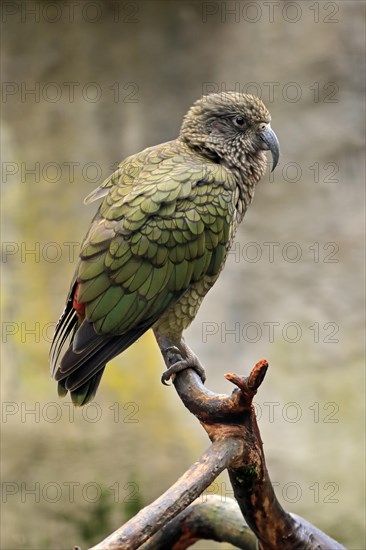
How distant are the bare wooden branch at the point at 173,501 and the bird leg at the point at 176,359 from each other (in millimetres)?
470

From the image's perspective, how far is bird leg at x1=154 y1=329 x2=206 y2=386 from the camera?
3197mm

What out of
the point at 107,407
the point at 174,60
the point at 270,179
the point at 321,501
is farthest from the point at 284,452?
the point at 174,60

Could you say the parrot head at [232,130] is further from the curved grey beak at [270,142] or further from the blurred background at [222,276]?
the blurred background at [222,276]

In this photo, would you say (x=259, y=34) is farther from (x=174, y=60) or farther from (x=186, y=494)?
(x=186, y=494)

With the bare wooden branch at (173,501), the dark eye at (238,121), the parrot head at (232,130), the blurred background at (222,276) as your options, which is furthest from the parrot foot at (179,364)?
the blurred background at (222,276)

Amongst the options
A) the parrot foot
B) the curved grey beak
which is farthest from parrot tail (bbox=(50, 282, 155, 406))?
the curved grey beak

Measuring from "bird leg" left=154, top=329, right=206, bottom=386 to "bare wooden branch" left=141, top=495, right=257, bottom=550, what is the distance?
485mm

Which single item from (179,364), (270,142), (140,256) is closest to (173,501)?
(179,364)

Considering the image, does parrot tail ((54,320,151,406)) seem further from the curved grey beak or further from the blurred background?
the blurred background

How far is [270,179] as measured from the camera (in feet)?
16.7

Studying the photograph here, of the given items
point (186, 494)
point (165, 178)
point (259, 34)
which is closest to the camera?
point (186, 494)

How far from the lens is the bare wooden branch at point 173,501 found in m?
2.31

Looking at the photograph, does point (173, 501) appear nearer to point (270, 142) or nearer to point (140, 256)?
point (140, 256)

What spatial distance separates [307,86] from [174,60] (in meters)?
0.80
